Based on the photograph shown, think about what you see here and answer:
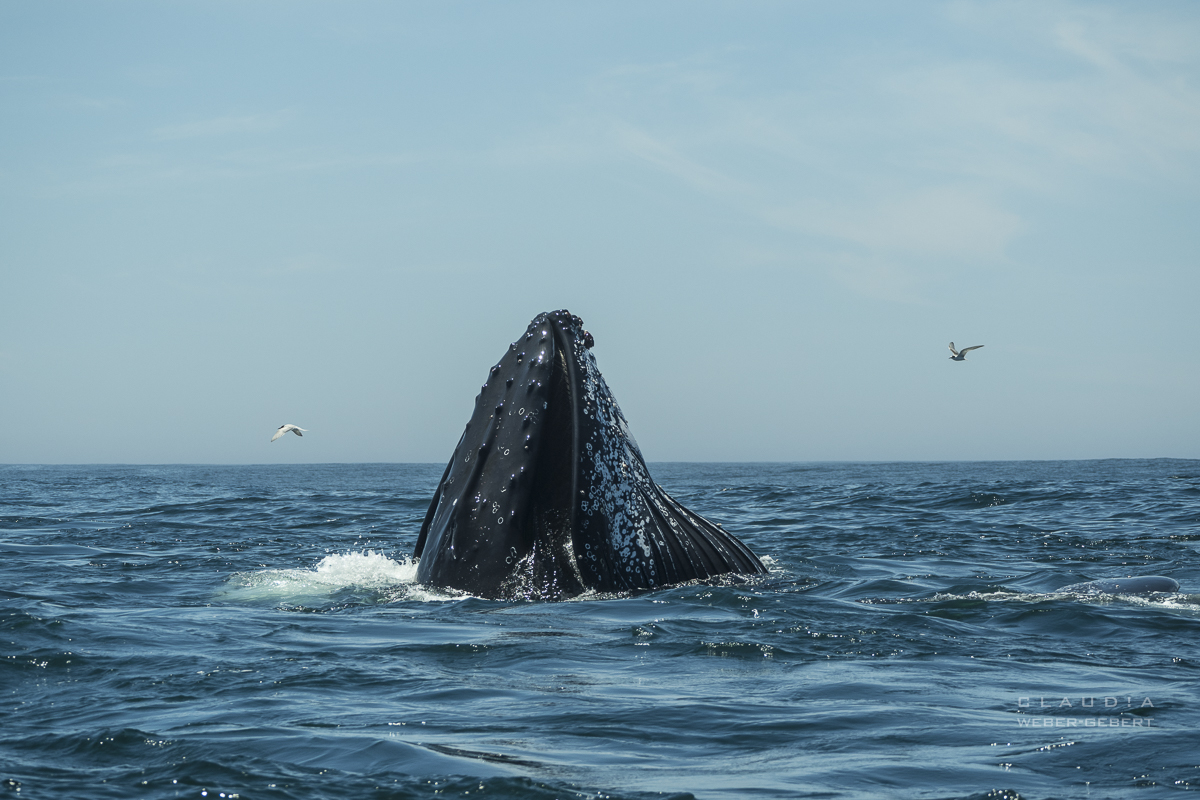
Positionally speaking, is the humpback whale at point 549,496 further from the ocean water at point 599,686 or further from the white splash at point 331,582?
the white splash at point 331,582

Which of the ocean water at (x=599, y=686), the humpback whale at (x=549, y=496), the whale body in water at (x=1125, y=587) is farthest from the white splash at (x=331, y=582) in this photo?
the whale body in water at (x=1125, y=587)

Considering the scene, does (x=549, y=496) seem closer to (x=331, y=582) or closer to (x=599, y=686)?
(x=599, y=686)

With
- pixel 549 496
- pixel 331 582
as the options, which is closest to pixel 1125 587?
pixel 549 496

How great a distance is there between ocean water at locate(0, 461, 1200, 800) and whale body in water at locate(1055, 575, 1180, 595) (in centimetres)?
25

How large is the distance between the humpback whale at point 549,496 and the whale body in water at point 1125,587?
10.5 feet

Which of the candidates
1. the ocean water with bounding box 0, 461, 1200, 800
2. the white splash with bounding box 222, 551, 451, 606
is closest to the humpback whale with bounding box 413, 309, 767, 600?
the ocean water with bounding box 0, 461, 1200, 800

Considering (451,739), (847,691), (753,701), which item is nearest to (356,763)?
(451,739)

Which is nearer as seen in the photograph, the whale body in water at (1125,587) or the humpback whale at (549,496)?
the humpback whale at (549,496)

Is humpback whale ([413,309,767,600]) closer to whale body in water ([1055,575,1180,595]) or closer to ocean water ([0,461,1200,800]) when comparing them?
ocean water ([0,461,1200,800])

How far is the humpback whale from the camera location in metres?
7.05

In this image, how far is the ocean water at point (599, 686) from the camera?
388 cm

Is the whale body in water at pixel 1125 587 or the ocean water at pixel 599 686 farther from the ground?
the whale body in water at pixel 1125 587

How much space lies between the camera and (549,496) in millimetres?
7125

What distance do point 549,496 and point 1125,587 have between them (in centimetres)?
457
